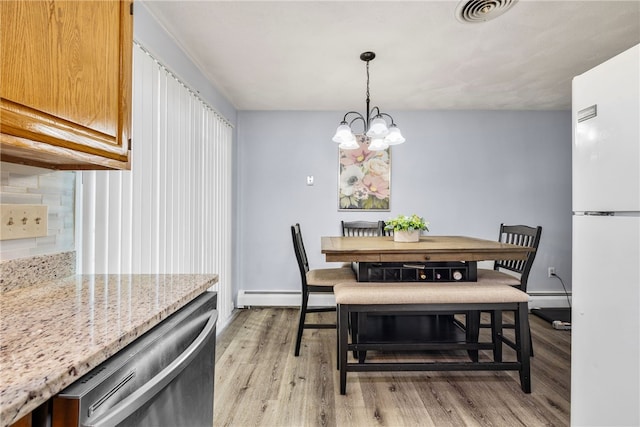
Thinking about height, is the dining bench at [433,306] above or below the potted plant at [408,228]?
below

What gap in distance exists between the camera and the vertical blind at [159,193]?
1.59m

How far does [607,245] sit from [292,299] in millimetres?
3103

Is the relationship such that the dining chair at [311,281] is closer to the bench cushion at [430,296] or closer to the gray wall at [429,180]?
the bench cushion at [430,296]

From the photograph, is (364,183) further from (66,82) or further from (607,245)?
(66,82)

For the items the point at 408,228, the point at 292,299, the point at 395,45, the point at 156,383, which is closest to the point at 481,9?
the point at 395,45

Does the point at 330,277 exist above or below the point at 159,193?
below

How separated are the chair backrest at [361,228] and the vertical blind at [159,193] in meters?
1.33

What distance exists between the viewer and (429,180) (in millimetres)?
3936

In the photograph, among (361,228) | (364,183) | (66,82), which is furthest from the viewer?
(364,183)

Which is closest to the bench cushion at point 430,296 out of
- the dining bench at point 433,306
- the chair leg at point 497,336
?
the dining bench at point 433,306

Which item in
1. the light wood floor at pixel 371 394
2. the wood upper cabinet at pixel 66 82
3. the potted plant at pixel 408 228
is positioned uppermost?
the wood upper cabinet at pixel 66 82

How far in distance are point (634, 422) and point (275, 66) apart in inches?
112

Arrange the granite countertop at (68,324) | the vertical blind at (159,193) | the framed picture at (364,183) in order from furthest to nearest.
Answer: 1. the framed picture at (364,183)
2. the vertical blind at (159,193)
3. the granite countertop at (68,324)

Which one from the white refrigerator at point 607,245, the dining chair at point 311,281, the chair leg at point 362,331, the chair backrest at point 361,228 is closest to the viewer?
the white refrigerator at point 607,245
